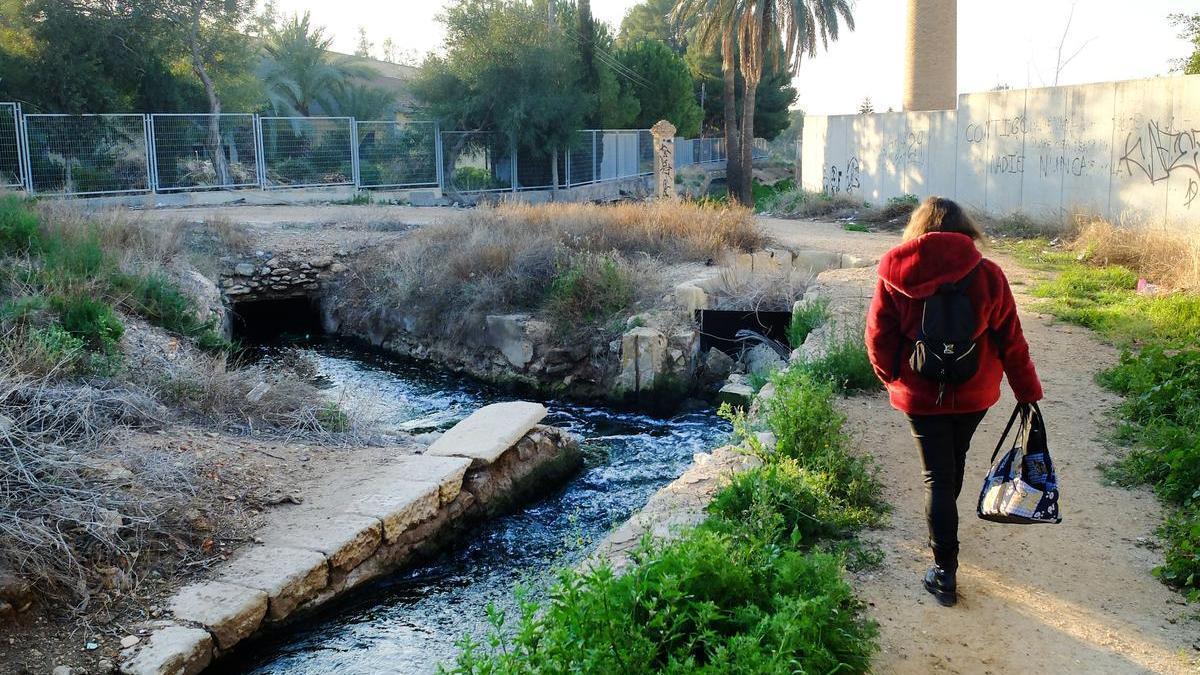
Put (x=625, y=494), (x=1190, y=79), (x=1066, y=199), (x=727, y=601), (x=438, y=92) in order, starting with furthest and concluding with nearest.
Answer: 1. (x=438, y=92)
2. (x=1066, y=199)
3. (x=1190, y=79)
4. (x=625, y=494)
5. (x=727, y=601)

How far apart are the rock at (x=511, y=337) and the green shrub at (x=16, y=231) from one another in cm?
533

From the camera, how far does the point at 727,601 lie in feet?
11.1

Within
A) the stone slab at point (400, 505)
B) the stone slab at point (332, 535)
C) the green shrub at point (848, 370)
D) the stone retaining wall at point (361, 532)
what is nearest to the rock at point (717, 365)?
the stone retaining wall at point (361, 532)

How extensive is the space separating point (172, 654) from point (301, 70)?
33.8 meters

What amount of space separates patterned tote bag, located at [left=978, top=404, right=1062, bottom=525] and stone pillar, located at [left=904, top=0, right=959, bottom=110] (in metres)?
22.7

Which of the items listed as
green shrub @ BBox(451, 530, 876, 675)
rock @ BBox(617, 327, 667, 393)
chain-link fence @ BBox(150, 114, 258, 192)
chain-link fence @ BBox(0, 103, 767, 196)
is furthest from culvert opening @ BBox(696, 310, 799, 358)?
chain-link fence @ BBox(150, 114, 258, 192)

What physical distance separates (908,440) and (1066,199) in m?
11.8

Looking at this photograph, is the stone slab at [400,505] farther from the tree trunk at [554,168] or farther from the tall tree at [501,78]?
the tree trunk at [554,168]

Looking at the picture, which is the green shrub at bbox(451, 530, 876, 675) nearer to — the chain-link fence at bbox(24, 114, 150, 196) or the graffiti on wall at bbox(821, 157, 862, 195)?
the chain-link fence at bbox(24, 114, 150, 196)

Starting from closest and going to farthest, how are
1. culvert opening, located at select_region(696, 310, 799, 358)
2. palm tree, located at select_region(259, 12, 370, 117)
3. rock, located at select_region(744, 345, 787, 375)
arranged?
rock, located at select_region(744, 345, 787, 375), culvert opening, located at select_region(696, 310, 799, 358), palm tree, located at select_region(259, 12, 370, 117)

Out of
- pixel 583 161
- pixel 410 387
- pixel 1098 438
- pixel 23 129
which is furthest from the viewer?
pixel 583 161

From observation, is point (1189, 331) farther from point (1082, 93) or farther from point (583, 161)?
point (583, 161)

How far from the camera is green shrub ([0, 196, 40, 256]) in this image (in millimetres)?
10328

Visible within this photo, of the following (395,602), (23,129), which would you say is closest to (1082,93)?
(395,602)
